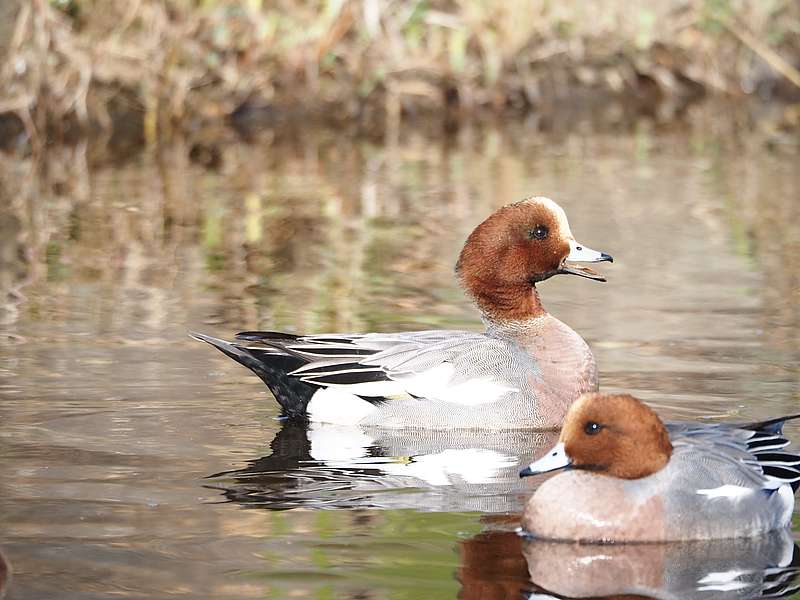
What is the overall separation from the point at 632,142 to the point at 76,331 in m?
10.5

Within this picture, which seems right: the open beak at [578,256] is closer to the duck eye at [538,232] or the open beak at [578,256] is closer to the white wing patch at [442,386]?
the duck eye at [538,232]

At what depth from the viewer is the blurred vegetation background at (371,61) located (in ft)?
57.6

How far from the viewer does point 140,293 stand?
994 cm

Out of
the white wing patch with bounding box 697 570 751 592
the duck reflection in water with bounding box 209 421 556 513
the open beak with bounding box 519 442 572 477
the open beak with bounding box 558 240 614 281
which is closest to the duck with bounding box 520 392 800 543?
the open beak with bounding box 519 442 572 477

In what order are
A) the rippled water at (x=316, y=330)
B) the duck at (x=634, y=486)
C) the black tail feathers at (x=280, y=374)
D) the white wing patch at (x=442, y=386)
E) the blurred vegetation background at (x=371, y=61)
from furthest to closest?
1. the blurred vegetation background at (x=371, y=61)
2. the black tail feathers at (x=280, y=374)
3. the white wing patch at (x=442, y=386)
4. the duck at (x=634, y=486)
5. the rippled water at (x=316, y=330)

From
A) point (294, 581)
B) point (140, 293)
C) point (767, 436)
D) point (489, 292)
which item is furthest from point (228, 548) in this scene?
point (140, 293)

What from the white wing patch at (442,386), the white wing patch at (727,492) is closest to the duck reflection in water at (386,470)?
the white wing patch at (442,386)

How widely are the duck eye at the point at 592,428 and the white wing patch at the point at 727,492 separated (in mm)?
357

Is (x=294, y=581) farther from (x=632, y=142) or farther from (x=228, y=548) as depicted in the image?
(x=632, y=142)

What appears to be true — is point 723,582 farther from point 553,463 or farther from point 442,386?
point 442,386

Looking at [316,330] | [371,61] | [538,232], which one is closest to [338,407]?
[538,232]

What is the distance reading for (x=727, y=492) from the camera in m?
5.38

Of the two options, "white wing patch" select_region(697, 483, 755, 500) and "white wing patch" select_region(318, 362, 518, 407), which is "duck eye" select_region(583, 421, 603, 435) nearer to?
"white wing patch" select_region(697, 483, 755, 500)

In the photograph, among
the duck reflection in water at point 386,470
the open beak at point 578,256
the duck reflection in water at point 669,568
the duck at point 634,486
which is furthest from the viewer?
the open beak at point 578,256
